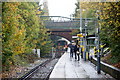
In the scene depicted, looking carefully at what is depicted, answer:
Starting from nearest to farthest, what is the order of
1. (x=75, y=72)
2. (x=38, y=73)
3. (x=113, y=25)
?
(x=113, y=25)
(x=75, y=72)
(x=38, y=73)

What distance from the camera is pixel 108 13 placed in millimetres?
10508

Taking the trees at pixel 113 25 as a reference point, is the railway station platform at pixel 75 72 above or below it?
below

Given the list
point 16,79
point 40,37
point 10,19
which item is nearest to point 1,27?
point 10,19

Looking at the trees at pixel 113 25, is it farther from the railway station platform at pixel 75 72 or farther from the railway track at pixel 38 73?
the railway track at pixel 38 73

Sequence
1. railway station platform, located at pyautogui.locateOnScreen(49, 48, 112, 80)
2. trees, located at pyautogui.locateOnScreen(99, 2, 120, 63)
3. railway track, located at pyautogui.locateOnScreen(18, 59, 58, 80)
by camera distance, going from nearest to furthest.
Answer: trees, located at pyautogui.locateOnScreen(99, 2, 120, 63), railway station platform, located at pyautogui.locateOnScreen(49, 48, 112, 80), railway track, located at pyautogui.locateOnScreen(18, 59, 58, 80)

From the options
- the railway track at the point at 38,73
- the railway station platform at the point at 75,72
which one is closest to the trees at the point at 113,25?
the railway station platform at the point at 75,72

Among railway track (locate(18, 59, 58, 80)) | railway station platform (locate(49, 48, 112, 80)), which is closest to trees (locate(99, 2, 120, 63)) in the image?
railway station platform (locate(49, 48, 112, 80))

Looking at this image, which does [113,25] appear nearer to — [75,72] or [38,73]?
[75,72]

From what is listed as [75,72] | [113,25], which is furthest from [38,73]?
[113,25]

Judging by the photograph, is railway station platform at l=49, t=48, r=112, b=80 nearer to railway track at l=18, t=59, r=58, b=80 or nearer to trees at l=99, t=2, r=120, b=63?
trees at l=99, t=2, r=120, b=63

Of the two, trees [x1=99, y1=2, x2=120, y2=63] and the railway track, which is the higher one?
trees [x1=99, y1=2, x2=120, y2=63]

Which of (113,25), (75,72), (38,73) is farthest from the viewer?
(38,73)

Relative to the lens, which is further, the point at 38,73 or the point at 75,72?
the point at 38,73

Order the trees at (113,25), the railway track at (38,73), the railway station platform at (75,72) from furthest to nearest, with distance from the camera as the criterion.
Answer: the railway track at (38,73) < the railway station platform at (75,72) < the trees at (113,25)
